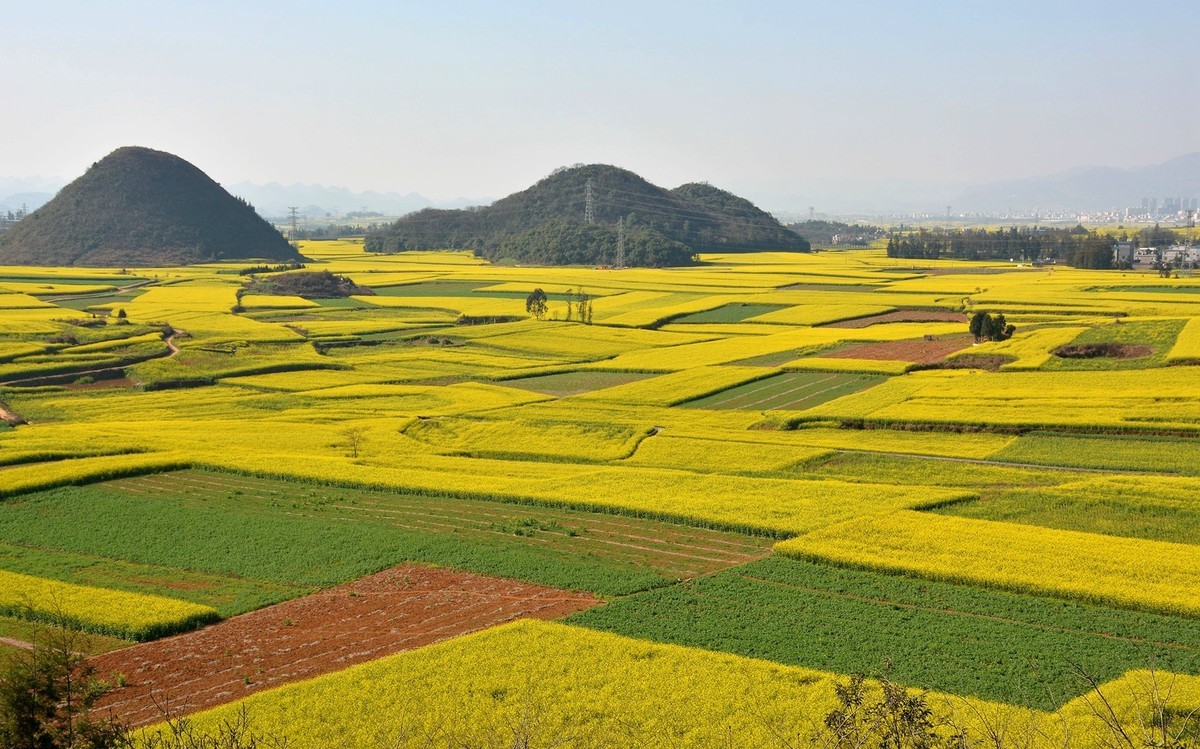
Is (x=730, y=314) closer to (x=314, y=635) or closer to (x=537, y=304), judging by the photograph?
(x=537, y=304)

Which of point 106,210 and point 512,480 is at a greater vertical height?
point 106,210

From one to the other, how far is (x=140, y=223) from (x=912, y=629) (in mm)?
158165

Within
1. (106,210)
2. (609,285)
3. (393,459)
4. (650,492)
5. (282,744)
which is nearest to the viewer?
(282,744)

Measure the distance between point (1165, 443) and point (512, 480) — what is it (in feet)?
84.8

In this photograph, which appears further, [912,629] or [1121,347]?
[1121,347]

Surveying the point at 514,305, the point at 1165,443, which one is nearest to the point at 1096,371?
the point at 1165,443

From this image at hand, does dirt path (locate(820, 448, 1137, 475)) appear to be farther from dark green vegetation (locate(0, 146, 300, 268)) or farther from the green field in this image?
dark green vegetation (locate(0, 146, 300, 268))

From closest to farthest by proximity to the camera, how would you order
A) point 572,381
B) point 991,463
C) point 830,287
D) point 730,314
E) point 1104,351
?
point 991,463
point 1104,351
point 572,381
point 730,314
point 830,287

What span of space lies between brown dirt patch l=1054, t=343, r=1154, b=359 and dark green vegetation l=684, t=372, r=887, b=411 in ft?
36.6

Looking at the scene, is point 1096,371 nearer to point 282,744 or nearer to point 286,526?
point 286,526

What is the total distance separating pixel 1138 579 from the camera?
83.8ft

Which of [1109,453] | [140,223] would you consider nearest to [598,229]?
[140,223]

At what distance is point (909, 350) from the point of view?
67.8m

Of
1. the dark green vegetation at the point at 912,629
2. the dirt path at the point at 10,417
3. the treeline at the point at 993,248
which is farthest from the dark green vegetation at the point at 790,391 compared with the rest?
the treeline at the point at 993,248
